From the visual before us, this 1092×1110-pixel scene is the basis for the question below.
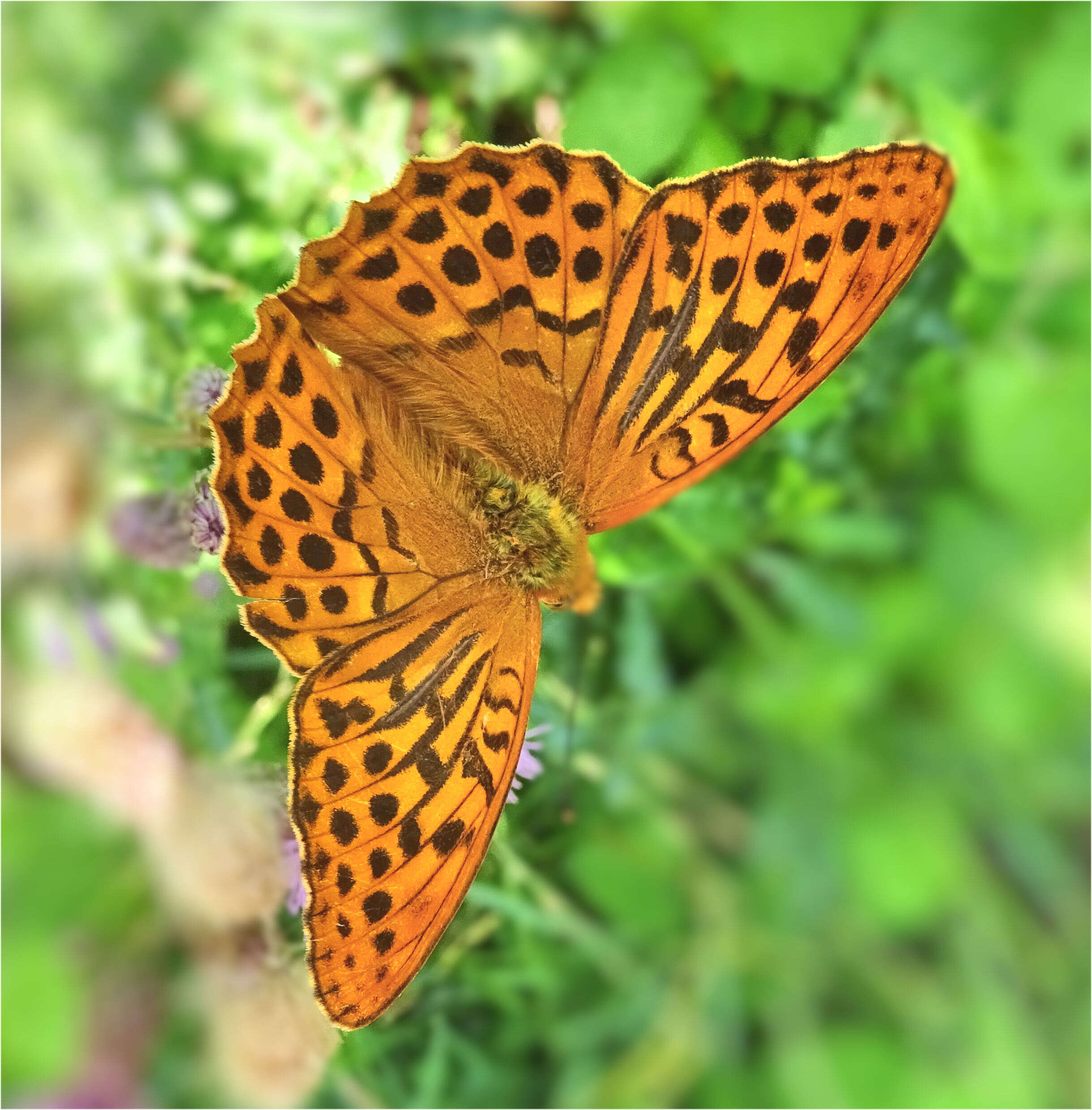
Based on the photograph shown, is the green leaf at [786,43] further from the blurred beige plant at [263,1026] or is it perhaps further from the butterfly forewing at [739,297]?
the blurred beige plant at [263,1026]

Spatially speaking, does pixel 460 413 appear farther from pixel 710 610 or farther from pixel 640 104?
pixel 710 610

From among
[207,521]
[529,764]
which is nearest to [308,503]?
[207,521]

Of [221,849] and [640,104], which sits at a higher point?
[640,104]

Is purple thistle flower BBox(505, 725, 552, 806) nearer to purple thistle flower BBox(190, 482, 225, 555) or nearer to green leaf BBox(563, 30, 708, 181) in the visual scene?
purple thistle flower BBox(190, 482, 225, 555)

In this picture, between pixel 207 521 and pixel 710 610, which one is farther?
pixel 710 610

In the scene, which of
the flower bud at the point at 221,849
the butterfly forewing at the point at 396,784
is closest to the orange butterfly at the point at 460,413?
the butterfly forewing at the point at 396,784
